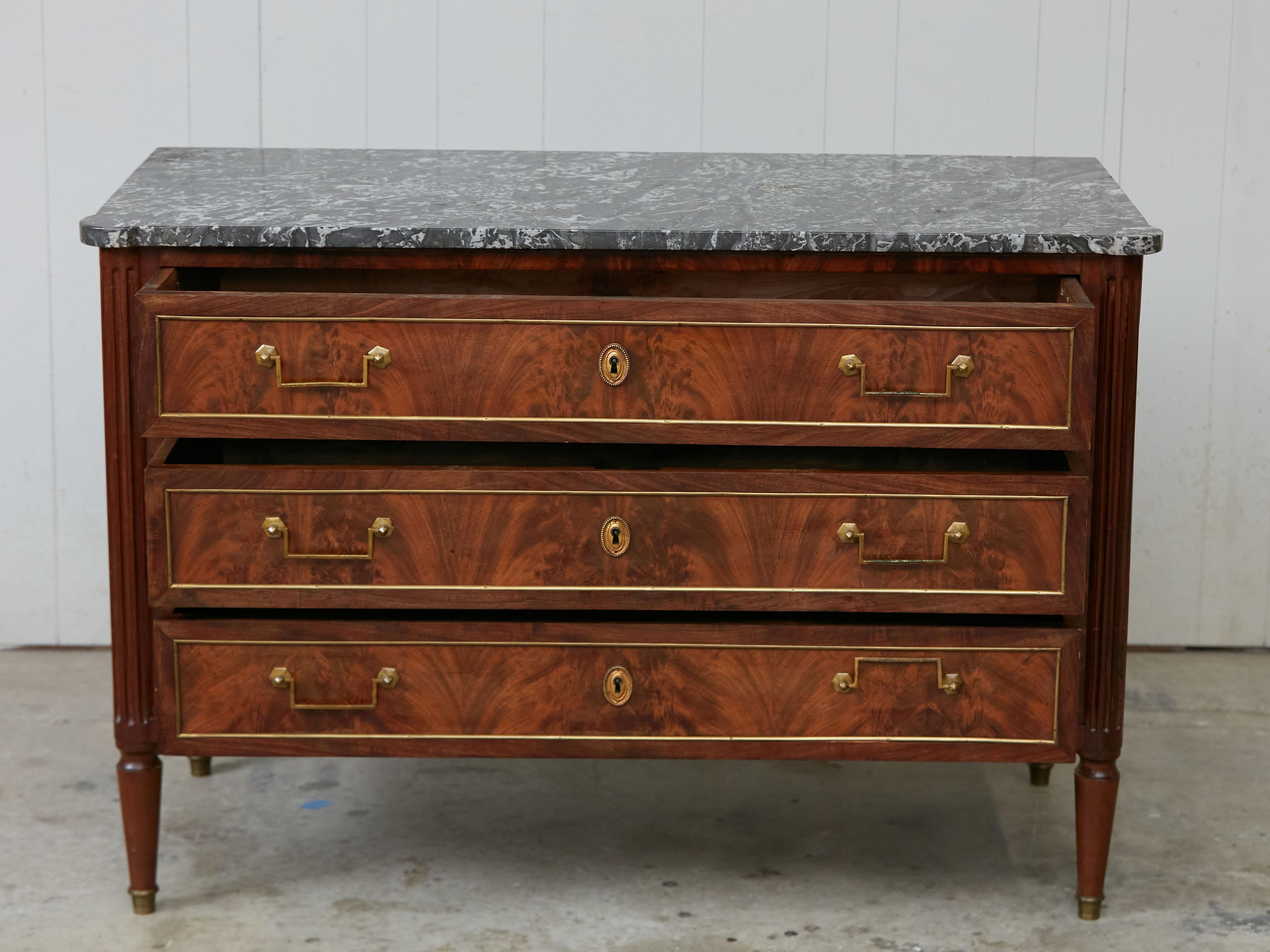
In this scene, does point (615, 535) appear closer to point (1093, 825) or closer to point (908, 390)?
point (908, 390)

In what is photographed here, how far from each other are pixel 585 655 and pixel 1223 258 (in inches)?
70.7

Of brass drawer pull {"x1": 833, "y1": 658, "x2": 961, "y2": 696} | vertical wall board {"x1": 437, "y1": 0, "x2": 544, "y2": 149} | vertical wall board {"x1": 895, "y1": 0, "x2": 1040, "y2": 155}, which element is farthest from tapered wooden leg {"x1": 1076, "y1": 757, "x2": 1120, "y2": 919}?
Answer: vertical wall board {"x1": 437, "y1": 0, "x2": 544, "y2": 149}

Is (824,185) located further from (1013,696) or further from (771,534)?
(1013,696)

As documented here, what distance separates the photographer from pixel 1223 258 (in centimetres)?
302

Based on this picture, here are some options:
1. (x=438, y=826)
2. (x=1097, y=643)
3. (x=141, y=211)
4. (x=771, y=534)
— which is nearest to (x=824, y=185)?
(x=771, y=534)

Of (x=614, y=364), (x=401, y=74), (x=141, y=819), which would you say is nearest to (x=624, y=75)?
(x=401, y=74)

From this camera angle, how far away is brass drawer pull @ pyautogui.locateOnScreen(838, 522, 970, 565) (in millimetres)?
1888

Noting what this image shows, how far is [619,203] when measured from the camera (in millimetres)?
2025

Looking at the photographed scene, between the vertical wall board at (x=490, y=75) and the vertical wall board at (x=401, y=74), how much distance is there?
20mm

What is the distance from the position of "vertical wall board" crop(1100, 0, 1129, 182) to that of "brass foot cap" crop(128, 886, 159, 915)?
7.29ft

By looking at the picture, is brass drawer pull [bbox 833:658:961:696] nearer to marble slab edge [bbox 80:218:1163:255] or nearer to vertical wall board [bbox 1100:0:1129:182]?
marble slab edge [bbox 80:218:1163:255]

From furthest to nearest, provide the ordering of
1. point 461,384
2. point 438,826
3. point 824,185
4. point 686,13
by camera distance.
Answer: point 686,13 → point 438,826 → point 824,185 → point 461,384

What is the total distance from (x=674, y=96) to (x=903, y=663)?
148cm

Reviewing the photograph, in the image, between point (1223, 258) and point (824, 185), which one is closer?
point (824, 185)
